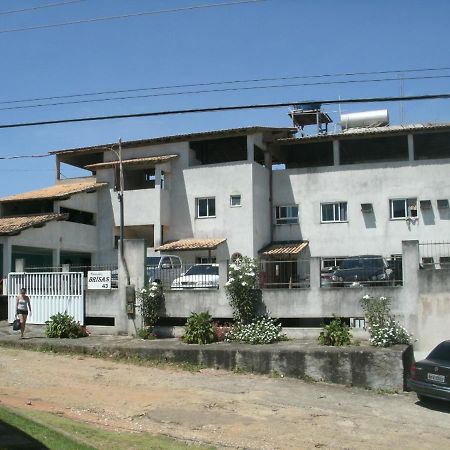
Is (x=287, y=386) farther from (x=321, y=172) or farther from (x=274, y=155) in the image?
(x=274, y=155)

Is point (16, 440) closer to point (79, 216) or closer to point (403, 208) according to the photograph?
point (403, 208)

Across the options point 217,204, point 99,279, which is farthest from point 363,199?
point 99,279

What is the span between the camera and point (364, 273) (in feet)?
57.7

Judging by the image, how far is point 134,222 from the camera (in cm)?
3250

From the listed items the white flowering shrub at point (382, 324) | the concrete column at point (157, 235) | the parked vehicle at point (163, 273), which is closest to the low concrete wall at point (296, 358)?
the white flowering shrub at point (382, 324)

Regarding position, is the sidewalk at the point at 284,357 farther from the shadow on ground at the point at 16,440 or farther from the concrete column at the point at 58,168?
the concrete column at the point at 58,168

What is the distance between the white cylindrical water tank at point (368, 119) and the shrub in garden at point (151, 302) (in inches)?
818

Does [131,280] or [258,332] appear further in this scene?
[131,280]

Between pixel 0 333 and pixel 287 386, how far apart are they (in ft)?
33.7

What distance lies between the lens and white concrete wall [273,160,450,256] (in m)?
30.2

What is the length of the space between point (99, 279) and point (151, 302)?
7.13 feet

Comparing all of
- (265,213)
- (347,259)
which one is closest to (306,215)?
(265,213)

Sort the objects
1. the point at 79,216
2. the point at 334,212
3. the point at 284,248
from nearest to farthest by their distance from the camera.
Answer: the point at 284,248 < the point at 334,212 < the point at 79,216

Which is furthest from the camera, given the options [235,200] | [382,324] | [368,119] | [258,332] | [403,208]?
[368,119]
